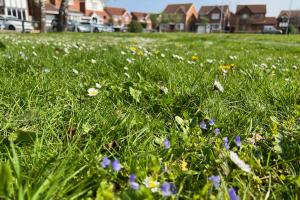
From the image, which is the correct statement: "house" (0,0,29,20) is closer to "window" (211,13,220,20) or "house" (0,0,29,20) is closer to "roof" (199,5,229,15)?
"roof" (199,5,229,15)

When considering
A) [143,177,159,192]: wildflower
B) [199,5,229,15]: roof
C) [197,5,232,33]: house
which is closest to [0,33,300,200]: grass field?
[143,177,159,192]: wildflower

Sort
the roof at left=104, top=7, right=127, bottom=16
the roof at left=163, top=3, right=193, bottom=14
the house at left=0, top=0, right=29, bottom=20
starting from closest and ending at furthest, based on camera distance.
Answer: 1. the house at left=0, top=0, right=29, bottom=20
2. the roof at left=104, top=7, right=127, bottom=16
3. the roof at left=163, top=3, right=193, bottom=14

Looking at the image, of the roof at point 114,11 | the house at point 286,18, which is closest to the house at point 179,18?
the roof at point 114,11

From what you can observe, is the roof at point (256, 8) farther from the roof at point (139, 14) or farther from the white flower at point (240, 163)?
the white flower at point (240, 163)

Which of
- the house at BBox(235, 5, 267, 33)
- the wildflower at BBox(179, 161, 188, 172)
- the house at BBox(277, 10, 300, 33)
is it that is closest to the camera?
the wildflower at BBox(179, 161, 188, 172)

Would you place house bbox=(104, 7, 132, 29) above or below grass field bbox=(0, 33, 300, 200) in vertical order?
above

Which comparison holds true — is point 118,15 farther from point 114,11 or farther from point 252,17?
point 252,17

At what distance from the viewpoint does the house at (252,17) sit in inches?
3844

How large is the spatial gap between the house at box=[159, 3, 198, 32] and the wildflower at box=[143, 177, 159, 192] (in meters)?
95.6

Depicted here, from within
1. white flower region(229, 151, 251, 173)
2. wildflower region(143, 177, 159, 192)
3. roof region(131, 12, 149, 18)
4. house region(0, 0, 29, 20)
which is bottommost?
wildflower region(143, 177, 159, 192)

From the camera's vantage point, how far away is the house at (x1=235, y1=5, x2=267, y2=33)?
97625mm

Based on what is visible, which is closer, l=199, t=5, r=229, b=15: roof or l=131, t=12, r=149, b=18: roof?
l=131, t=12, r=149, b=18: roof

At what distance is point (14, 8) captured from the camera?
5478cm

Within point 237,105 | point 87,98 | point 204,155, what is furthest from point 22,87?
point 237,105
